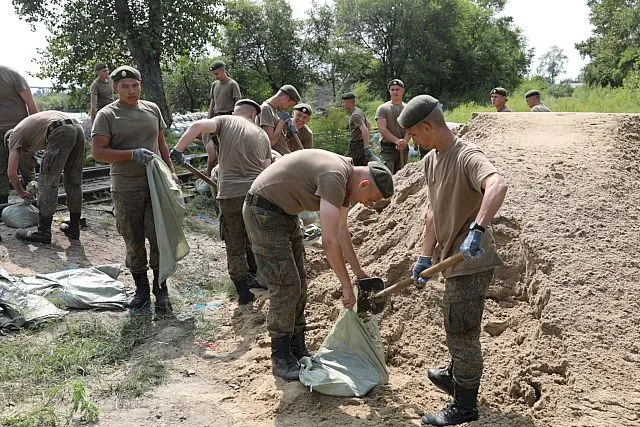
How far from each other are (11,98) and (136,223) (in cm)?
292

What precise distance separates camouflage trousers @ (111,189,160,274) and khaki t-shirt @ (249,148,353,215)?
1407 millimetres

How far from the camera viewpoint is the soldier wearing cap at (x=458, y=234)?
9.29 feet

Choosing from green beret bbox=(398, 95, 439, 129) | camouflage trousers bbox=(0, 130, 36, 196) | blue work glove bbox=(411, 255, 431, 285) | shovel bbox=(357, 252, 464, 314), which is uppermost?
green beret bbox=(398, 95, 439, 129)

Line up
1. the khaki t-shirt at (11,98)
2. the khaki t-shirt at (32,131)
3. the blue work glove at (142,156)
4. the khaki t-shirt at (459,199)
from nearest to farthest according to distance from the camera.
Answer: the khaki t-shirt at (459,199)
the blue work glove at (142,156)
the khaki t-shirt at (32,131)
the khaki t-shirt at (11,98)

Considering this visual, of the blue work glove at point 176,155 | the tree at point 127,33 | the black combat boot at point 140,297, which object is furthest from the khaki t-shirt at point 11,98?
the tree at point 127,33

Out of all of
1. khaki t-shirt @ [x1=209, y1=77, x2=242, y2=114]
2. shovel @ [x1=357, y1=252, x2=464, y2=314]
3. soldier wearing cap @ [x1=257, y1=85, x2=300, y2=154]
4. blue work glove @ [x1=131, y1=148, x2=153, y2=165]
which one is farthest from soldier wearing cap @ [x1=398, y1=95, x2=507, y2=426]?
khaki t-shirt @ [x1=209, y1=77, x2=242, y2=114]

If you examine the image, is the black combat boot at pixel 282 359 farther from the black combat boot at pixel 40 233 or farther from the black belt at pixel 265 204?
the black combat boot at pixel 40 233

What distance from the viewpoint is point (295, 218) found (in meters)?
3.67

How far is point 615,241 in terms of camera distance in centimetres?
371

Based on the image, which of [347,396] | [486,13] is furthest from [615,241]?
[486,13]

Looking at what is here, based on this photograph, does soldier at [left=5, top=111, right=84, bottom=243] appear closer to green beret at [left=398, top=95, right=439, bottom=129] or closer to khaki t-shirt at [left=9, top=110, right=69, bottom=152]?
A: khaki t-shirt at [left=9, top=110, right=69, bottom=152]

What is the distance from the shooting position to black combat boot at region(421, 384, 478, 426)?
118 inches

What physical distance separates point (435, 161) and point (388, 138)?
4.79 metres

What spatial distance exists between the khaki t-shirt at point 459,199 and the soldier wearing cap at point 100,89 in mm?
6929
